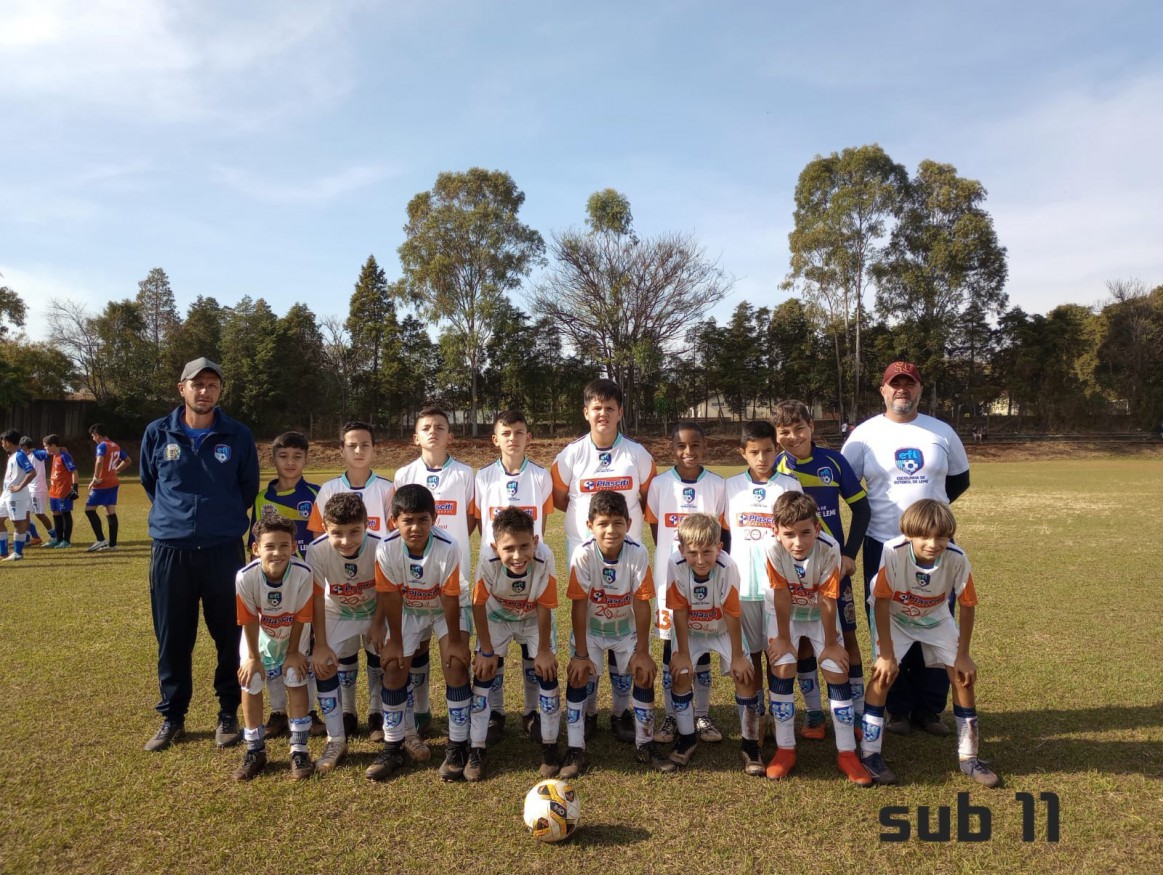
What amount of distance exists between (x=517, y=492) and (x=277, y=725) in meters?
2.21

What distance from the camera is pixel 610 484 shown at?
14.7 ft

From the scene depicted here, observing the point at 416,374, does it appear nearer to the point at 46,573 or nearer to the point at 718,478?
the point at 46,573

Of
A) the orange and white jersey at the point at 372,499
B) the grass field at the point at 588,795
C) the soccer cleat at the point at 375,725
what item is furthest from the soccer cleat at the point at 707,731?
the orange and white jersey at the point at 372,499

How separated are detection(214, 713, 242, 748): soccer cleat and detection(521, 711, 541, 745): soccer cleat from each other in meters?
1.83

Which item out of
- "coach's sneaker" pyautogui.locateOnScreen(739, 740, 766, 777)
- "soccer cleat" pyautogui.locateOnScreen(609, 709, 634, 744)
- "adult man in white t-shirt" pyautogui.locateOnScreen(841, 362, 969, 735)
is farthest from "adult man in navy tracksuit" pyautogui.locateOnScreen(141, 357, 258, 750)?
"adult man in white t-shirt" pyautogui.locateOnScreen(841, 362, 969, 735)

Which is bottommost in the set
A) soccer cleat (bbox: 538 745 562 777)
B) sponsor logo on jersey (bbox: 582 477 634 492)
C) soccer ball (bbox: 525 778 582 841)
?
soccer cleat (bbox: 538 745 562 777)

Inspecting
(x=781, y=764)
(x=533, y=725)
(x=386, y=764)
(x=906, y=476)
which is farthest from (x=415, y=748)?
(x=906, y=476)

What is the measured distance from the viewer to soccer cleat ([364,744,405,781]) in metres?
3.71

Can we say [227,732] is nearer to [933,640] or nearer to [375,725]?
[375,725]

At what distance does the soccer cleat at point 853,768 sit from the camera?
362 centimetres

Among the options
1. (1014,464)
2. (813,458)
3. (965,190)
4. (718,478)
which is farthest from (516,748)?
(965,190)

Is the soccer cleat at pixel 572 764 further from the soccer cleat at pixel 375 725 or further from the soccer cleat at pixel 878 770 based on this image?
the soccer cleat at pixel 878 770

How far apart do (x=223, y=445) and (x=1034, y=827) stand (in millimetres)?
5084

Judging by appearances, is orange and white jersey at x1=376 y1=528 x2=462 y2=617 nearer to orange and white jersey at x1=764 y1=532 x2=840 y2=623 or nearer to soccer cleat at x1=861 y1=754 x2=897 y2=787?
orange and white jersey at x1=764 y1=532 x2=840 y2=623
